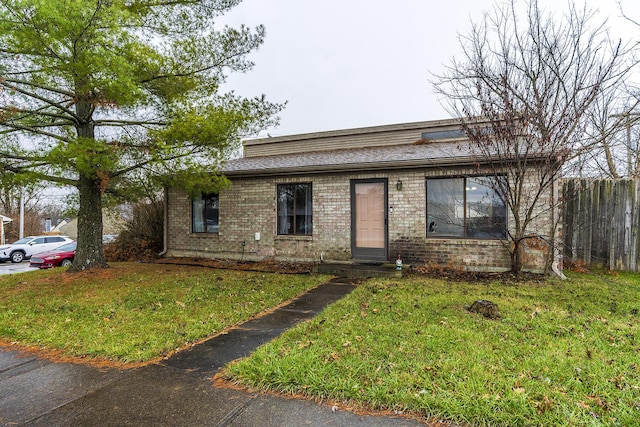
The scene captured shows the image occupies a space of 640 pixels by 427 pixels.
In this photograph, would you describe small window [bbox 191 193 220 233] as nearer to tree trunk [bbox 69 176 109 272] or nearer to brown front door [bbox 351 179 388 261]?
tree trunk [bbox 69 176 109 272]

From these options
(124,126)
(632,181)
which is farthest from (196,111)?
(632,181)

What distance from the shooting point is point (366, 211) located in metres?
9.27

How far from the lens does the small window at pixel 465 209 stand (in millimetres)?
8086

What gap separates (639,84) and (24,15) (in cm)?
1290

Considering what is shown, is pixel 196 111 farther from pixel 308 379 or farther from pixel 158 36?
pixel 308 379

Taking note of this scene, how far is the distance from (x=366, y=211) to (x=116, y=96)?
632 cm

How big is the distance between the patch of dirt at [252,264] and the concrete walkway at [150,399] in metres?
5.29

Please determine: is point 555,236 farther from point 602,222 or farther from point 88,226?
point 88,226

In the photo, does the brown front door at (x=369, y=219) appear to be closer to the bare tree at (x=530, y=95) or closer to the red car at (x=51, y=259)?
the bare tree at (x=530, y=95)

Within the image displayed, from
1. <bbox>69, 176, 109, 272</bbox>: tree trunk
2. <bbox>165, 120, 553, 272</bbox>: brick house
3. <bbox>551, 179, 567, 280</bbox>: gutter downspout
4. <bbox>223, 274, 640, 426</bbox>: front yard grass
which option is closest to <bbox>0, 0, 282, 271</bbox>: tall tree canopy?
<bbox>69, 176, 109, 272</bbox>: tree trunk

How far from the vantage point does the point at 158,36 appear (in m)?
8.48

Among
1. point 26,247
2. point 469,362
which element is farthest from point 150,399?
point 26,247

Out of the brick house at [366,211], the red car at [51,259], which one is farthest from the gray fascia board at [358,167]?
the red car at [51,259]

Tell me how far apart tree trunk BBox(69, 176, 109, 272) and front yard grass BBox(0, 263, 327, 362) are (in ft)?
1.16
